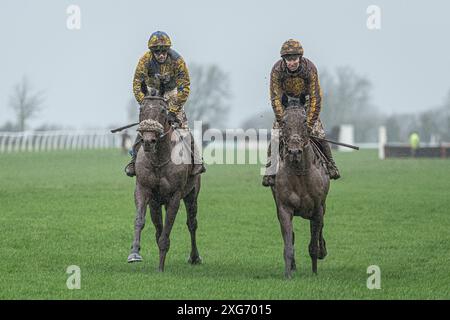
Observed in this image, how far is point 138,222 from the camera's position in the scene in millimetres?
15656

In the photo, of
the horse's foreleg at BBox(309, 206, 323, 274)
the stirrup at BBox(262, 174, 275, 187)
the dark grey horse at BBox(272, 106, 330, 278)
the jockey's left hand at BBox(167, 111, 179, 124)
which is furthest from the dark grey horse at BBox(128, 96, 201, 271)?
the horse's foreleg at BBox(309, 206, 323, 274)

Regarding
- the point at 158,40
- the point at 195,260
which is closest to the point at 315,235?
the point at 195,260

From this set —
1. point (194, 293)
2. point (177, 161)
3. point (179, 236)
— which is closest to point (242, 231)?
point (179, 236)

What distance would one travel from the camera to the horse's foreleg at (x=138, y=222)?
15485mm

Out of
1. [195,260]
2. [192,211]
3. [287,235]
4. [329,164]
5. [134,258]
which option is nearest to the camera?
[287,235]

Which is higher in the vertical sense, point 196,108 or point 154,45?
point 154,45

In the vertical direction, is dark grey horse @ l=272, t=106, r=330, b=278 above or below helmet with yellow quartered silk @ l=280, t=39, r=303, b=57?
below

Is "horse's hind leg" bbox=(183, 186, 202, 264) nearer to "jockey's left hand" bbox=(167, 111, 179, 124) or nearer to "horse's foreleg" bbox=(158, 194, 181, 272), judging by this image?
"horse's foreleg" bbox=(158, 194, 181, 272)

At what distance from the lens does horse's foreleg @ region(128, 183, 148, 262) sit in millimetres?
15485

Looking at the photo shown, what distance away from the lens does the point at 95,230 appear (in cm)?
2112

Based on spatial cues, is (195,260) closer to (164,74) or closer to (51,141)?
(164,74)
